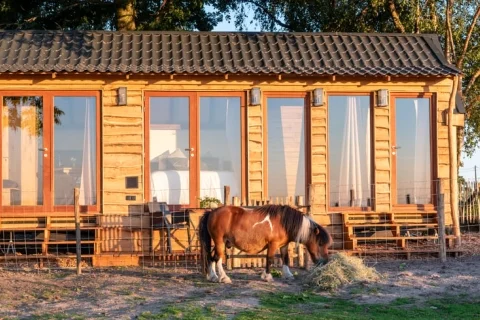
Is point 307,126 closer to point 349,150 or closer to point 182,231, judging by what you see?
point 349,150

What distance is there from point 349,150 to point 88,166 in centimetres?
456

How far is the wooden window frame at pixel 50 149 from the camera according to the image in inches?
552

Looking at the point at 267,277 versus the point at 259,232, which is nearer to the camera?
the point at 267,277

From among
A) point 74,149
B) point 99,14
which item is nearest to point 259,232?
point 74,149

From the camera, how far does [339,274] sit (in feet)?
35.6

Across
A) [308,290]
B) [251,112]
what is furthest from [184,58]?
[308,290]

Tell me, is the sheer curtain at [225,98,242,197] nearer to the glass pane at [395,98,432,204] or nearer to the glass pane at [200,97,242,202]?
the glass pane at [200,97,242,202]

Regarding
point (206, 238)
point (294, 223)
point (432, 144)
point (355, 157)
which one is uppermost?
point (432, 144)

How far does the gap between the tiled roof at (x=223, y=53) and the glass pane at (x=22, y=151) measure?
0.76 metres

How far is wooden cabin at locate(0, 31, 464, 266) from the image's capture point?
46.1 feet


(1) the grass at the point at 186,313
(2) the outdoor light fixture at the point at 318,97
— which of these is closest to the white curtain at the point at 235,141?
(2) the outdoor light fixture at the point at 318,97

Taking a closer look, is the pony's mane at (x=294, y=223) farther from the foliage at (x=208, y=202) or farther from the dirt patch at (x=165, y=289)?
the foliage at (x=208, y=202)

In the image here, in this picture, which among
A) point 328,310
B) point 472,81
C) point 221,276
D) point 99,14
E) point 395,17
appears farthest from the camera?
point 99,14

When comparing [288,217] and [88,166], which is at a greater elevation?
[88,166]
